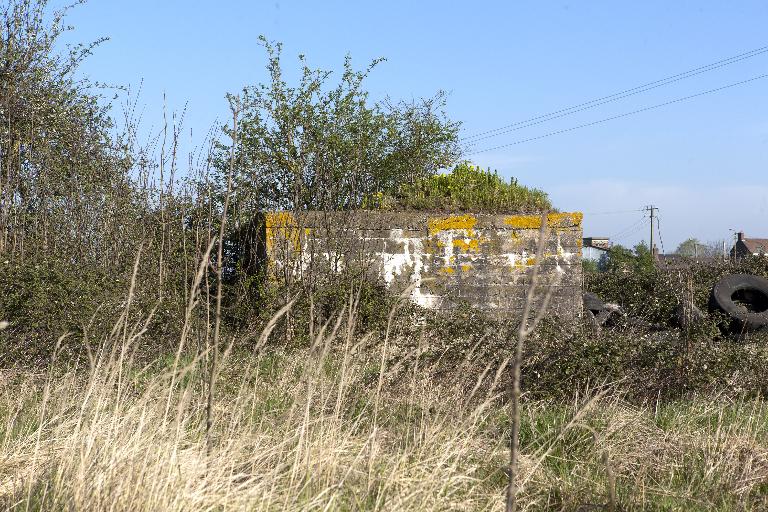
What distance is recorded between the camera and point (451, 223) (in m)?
10.9

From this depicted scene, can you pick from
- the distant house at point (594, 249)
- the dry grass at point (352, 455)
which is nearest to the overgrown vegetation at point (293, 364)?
the dry grass at point (352, 455)

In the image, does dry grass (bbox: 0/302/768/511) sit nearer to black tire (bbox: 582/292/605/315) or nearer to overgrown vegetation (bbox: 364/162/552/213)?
overgrown vegetation (bbox: 364/162/552/213)

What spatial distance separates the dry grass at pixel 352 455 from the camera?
3500mm

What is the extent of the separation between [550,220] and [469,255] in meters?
1.08

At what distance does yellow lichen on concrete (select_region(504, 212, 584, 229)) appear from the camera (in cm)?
1089

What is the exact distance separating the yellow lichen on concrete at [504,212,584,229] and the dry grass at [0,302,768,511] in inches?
190

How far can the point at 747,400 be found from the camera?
6691 millimetres

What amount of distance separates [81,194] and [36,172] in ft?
6.48

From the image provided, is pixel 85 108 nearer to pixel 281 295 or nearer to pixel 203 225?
pixel 203 225

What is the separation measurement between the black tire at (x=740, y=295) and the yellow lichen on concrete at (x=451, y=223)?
15.9 ft

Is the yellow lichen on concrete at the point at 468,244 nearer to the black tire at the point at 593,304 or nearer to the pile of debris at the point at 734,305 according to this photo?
the pile of debris at the point at 734,305

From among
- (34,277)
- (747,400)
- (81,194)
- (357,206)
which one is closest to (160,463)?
(747,400)

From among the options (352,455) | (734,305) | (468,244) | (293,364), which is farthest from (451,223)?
(352,455)

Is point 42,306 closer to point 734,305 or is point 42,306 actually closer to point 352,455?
point 352,455
